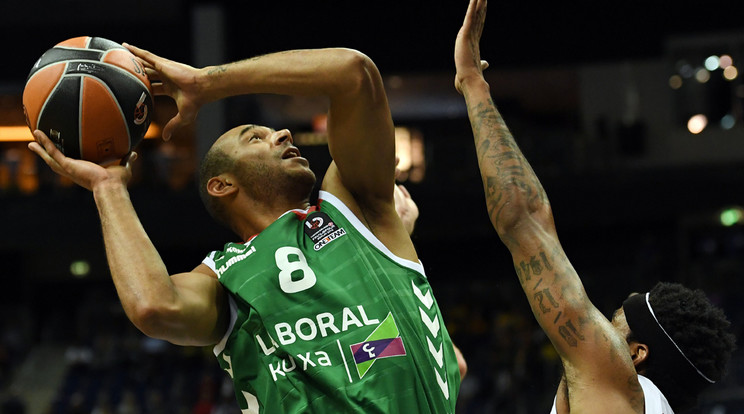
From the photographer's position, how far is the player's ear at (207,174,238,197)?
3.10 metres

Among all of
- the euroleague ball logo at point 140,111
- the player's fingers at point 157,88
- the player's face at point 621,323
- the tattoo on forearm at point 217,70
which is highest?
the tattoo on forearm at point 217,70

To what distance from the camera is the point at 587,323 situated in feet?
7.08

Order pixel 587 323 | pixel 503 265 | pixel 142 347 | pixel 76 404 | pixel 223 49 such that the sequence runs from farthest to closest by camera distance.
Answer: pixel 503 265
pixel 142 347
pixel 223 49
pixel 76 404
pixel 587 323

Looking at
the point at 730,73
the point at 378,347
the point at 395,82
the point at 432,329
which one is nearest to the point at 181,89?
the point at 378,347

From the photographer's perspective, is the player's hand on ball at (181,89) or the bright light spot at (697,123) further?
the bright light spot at (697,123)

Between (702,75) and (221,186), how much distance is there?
1487 centimetres

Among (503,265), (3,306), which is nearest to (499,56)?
(503,265)

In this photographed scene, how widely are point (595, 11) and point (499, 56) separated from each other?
5.68 ft

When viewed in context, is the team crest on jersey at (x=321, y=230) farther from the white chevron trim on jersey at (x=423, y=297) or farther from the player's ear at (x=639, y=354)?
the player's ear at (x=639, y=354)

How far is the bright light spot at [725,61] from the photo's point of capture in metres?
16.1

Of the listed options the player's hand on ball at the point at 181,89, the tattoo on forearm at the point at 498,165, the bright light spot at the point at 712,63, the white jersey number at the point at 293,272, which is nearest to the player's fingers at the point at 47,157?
the player's hand on ball at the point at 181,89

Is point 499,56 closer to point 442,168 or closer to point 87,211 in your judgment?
point 442,168

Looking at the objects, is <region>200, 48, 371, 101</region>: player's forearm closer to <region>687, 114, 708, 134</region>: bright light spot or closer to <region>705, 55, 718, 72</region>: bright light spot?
<region>687, 114, 708, 134</region>: bright light spot

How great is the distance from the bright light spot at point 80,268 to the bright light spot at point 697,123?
1180 centimetres
